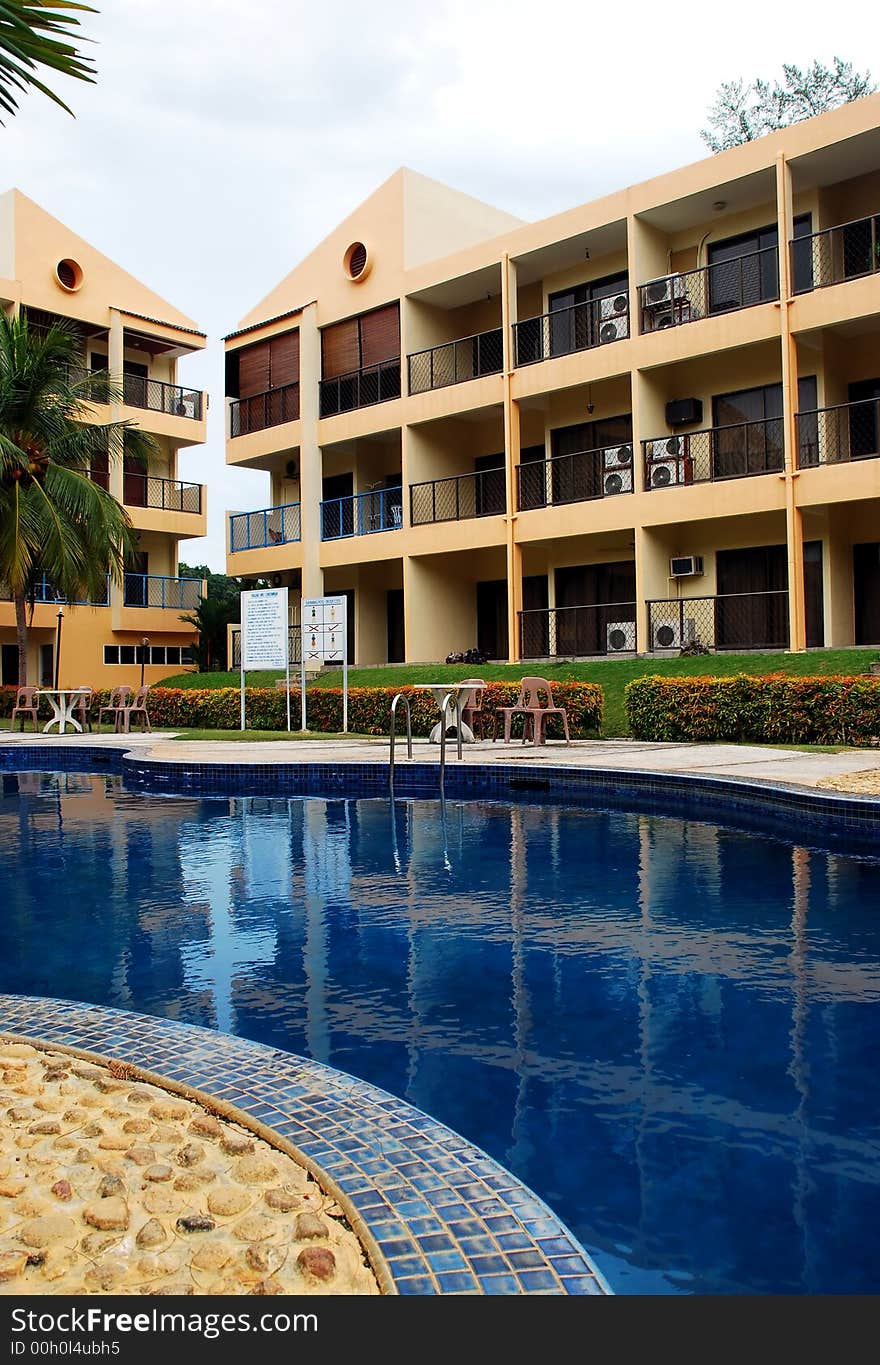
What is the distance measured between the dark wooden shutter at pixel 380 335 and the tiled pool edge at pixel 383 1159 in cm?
2228

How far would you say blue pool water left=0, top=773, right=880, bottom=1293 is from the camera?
263 cm

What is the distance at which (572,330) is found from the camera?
21.6m

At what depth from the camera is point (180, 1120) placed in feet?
9.11

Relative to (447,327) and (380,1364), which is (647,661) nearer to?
(447,327)

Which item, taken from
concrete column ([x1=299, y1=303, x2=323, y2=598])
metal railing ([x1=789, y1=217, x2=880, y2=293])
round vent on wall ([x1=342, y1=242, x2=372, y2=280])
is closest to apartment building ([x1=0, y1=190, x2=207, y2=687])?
concrete column ([x1=299, y1=303, x2=323, y2=598])

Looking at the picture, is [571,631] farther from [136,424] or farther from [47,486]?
[136,424]

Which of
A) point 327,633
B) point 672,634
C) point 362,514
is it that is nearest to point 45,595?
point 362,514

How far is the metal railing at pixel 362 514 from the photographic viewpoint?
24234mm

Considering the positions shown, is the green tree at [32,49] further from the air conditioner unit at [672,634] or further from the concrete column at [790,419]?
the air conditioner unit at [672,634]

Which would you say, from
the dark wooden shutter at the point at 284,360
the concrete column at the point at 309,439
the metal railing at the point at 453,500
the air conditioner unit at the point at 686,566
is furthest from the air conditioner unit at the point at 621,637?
the dark wooden shutter at the point at 284,360

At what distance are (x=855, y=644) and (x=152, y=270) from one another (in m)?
23.6

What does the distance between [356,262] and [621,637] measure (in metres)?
11.6

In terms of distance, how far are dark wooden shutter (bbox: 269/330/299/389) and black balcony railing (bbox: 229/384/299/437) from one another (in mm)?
246

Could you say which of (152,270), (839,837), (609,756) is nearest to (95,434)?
(152,270)
